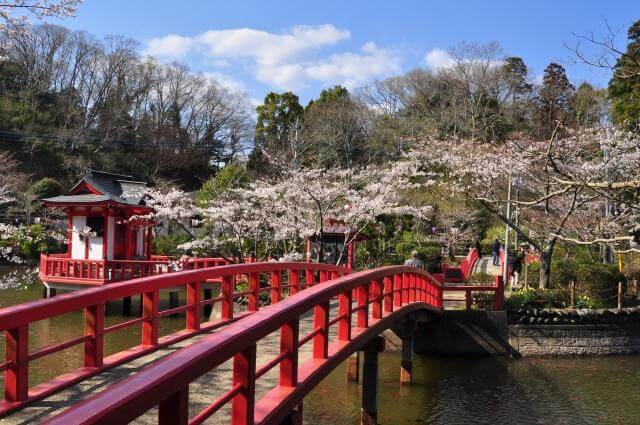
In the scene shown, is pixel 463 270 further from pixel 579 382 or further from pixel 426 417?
pixel 426 417

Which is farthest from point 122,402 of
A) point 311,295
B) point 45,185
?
point 45,185

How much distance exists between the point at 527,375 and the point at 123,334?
10398 mm

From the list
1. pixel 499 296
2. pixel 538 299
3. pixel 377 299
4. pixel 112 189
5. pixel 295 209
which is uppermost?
pixel 112 189

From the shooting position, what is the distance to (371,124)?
48125 millimetres

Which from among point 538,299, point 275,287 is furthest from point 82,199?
point 538,299

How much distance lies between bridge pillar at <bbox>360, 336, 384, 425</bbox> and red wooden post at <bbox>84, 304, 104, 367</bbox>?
5.62 m

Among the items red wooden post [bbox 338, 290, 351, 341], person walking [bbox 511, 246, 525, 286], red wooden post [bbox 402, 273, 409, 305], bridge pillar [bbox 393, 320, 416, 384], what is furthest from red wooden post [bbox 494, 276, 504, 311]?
red wooden post [bbox 338, 290, 351, 341]

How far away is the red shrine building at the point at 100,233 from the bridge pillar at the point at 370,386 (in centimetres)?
1047

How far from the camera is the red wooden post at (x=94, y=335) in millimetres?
5848

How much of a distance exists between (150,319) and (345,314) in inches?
97.6

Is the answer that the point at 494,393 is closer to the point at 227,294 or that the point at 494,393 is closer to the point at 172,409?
the point at 227,294

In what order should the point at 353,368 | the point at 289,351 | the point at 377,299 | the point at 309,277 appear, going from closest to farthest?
the point at 289,351
the point at 377,299
the point at 309,277
the point at 353,368

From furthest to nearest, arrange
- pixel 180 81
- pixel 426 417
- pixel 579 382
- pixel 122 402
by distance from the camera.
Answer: pixel 180 81 < pixel 579 382 < pixel 426 417 < pixel 122 402

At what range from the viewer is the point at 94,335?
586 cm
